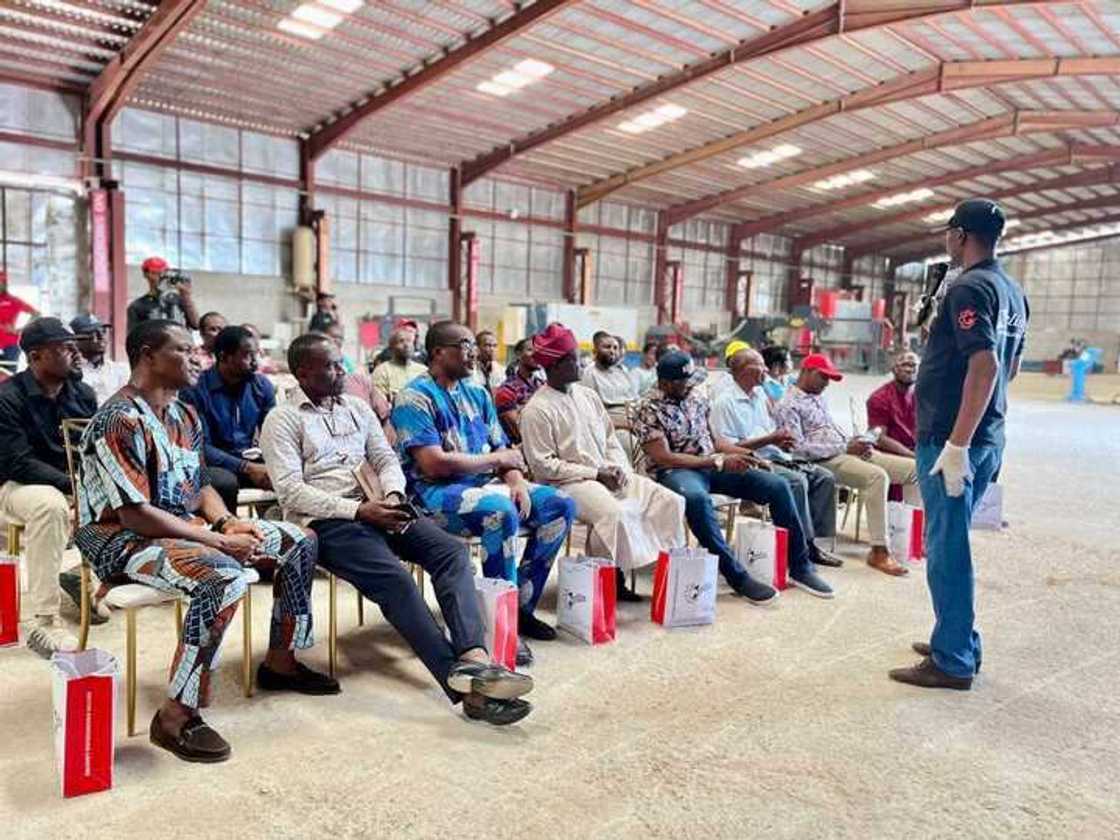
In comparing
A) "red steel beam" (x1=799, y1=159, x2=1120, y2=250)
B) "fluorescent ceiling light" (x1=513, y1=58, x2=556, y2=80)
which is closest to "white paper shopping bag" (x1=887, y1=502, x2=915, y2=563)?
"fluorescent ceiling light" (x1=513, y1=58, x2=556, y2=80)

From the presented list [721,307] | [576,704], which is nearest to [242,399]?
[576,704]

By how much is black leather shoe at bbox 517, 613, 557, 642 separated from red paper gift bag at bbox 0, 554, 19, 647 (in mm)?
1793

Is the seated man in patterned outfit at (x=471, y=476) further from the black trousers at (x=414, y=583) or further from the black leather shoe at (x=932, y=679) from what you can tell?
the black leather shoe at (x=932, y=679)

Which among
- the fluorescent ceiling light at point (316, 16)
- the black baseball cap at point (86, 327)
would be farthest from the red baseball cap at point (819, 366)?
the fluorescent ceiling light at point (316, 16)

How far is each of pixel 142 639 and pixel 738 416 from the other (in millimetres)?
2930

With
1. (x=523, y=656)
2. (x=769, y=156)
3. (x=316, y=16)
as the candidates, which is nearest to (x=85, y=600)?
(x=523, y=656)

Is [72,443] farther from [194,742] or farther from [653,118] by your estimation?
[653,118]

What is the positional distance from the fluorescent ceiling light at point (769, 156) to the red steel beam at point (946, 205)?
22.8 feet

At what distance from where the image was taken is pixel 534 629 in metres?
3.19

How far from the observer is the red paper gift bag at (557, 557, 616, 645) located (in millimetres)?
3127

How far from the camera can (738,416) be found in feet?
14.5

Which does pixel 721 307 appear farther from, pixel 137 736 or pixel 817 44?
pixel 137 736

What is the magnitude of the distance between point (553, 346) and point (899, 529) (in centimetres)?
229

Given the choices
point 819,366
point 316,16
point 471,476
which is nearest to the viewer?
point 471,476
